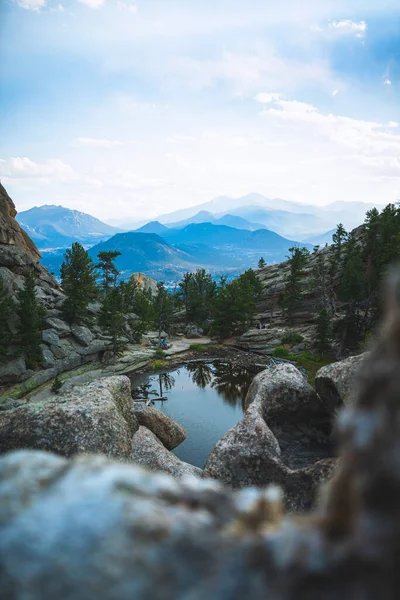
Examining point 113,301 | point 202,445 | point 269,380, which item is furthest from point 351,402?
point 113,301

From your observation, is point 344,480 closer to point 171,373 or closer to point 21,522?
point 21,522

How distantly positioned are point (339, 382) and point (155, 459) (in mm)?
9077

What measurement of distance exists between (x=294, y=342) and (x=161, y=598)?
164ft

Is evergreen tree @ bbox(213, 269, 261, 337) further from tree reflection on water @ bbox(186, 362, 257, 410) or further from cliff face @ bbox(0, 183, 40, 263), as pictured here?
cliff face @ bbox(0, 183, 40, 263)

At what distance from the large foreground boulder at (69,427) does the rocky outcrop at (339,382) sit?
7.67m

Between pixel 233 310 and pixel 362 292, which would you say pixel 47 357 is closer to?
pixel 233 310

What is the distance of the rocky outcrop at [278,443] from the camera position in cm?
1023

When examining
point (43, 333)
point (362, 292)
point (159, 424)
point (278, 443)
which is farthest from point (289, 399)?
point (43, 333)

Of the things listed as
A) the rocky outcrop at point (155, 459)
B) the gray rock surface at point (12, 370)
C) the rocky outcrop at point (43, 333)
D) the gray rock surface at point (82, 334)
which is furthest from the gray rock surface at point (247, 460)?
the gray rock surface at point (82, 334)

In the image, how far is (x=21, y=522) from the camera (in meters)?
2.04

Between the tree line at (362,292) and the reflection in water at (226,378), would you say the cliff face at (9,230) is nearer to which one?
the reflection in water at (226,378)

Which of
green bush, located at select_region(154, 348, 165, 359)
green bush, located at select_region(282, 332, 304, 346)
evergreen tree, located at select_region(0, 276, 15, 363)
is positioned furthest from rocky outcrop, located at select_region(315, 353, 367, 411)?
green bush, located at select_region(282, 332, 304, 346)

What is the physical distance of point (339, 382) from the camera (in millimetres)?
12266

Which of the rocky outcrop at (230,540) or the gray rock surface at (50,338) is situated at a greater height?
the rocky outcrop at (230,540)
